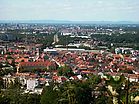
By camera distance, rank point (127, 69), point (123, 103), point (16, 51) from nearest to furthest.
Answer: point (123, 103)
point (127, 69)
point (16, 51)

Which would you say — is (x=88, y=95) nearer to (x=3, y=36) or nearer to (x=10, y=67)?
(x=10, y=67)

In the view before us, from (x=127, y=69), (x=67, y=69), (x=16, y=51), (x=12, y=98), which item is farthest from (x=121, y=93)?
(x=16, y=51)

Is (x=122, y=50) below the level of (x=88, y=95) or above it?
below

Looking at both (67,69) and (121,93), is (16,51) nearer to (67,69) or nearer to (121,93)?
(67,69)

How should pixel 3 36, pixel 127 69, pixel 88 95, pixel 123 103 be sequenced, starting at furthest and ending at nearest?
pixel 3 36
pixel 127 69
pixel 88 95
pixel 123 103

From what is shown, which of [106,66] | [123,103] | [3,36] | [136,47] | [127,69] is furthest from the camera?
[3,36]

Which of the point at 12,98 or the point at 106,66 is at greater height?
the point at 12,98

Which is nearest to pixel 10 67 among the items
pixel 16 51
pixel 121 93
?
pixel 16 51

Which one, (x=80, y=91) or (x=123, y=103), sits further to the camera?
(x=80, y=91)

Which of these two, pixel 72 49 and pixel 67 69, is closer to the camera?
pixel 67 69
